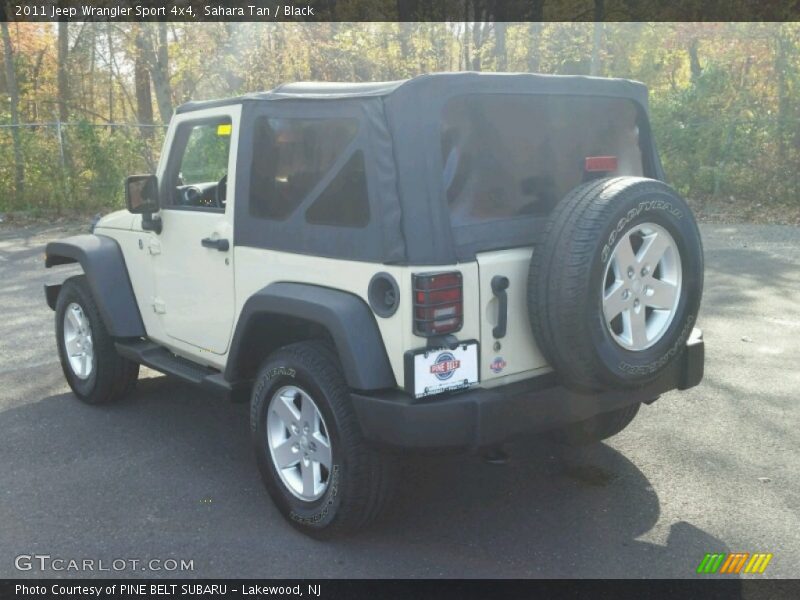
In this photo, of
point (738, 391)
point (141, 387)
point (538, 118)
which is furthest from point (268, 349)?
point (738, 391)

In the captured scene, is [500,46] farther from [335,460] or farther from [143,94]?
[335,460]

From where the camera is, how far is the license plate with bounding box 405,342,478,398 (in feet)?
10.6

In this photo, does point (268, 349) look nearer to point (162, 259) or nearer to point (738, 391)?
point (162, 259)

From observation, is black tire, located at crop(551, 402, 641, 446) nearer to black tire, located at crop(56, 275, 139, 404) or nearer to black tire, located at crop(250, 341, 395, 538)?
black tire, located at crop(250, 341, 395, 538)

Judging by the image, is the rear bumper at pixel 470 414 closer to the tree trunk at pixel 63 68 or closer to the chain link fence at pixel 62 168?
the chain link fence at pixel 62 168

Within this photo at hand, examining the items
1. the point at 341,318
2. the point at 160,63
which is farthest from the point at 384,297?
the point at 160,63

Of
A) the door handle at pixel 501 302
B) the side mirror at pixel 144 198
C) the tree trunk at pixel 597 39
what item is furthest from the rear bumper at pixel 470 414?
the tree trunk at pixel 597 39

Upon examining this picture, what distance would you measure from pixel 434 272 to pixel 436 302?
12cm

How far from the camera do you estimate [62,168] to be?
16531mm

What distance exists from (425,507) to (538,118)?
6.18 feet

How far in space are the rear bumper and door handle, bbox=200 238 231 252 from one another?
1249 millimetres

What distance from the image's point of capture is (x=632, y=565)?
3422 millimetres

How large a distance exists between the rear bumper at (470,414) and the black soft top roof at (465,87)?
1210 mm

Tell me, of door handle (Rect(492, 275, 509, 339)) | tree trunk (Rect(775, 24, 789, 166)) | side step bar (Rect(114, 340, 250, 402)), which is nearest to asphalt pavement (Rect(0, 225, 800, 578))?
side step bar (Rect(114, 340, 250, 402))
